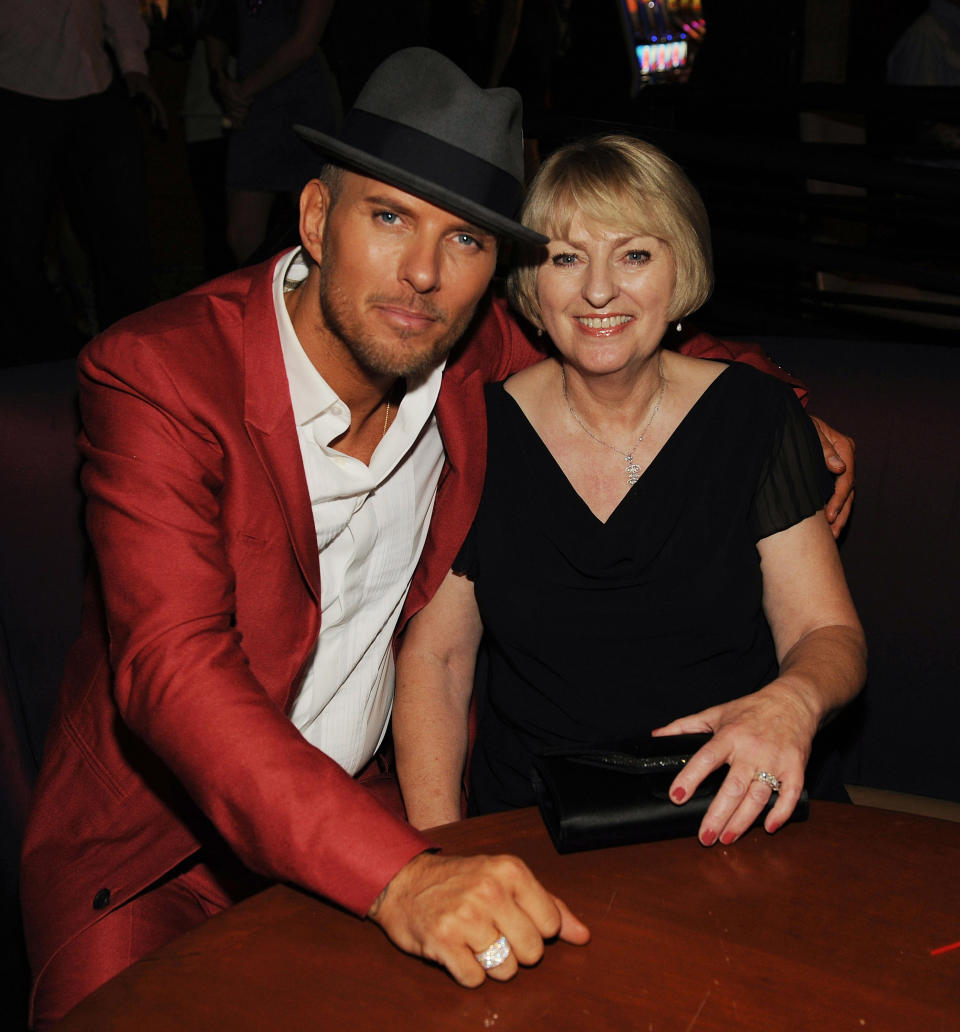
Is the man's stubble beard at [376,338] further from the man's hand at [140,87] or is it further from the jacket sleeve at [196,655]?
the man's hand at [140,87]

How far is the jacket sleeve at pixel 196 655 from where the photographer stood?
121cm

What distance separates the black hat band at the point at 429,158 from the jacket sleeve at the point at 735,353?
641 mm

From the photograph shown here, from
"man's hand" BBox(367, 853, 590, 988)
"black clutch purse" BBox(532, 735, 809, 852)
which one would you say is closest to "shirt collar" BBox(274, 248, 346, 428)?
"black clutch purse" BBox(532, 735, 809, 852)

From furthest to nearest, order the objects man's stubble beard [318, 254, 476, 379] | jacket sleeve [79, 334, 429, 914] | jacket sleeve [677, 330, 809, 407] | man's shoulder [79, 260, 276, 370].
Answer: jacket sleeve [677, 330, 809, 407] → man's stubble beard [318, 254, 476, 379] → man's shoulder [79, 260, 276, 370] → jacket sleeve [79, 334, 429, 914]

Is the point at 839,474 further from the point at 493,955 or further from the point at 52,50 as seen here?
the point at 52,50

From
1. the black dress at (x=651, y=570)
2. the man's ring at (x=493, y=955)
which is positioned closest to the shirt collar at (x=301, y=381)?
the black dress at (x=651, y=570)

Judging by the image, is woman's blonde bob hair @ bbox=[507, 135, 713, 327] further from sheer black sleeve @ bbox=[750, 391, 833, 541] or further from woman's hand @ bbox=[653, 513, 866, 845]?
woman's hand @ bbox=[653, 513, 866, 845]

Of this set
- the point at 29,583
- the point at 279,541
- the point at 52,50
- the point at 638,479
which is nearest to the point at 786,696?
the point at 638,479

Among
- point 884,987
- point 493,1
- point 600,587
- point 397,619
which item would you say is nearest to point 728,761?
point 884,987

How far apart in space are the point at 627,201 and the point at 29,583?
1.17 m

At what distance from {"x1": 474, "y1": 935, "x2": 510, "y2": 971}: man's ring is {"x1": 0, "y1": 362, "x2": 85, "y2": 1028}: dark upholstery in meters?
1.09

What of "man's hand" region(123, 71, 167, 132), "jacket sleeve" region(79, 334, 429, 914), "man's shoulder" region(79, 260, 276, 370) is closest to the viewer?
"jacket sleeve" region(79, 334, 429, 914)

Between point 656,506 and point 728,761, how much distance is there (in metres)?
0.56

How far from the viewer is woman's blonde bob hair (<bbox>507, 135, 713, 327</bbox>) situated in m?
1.75
